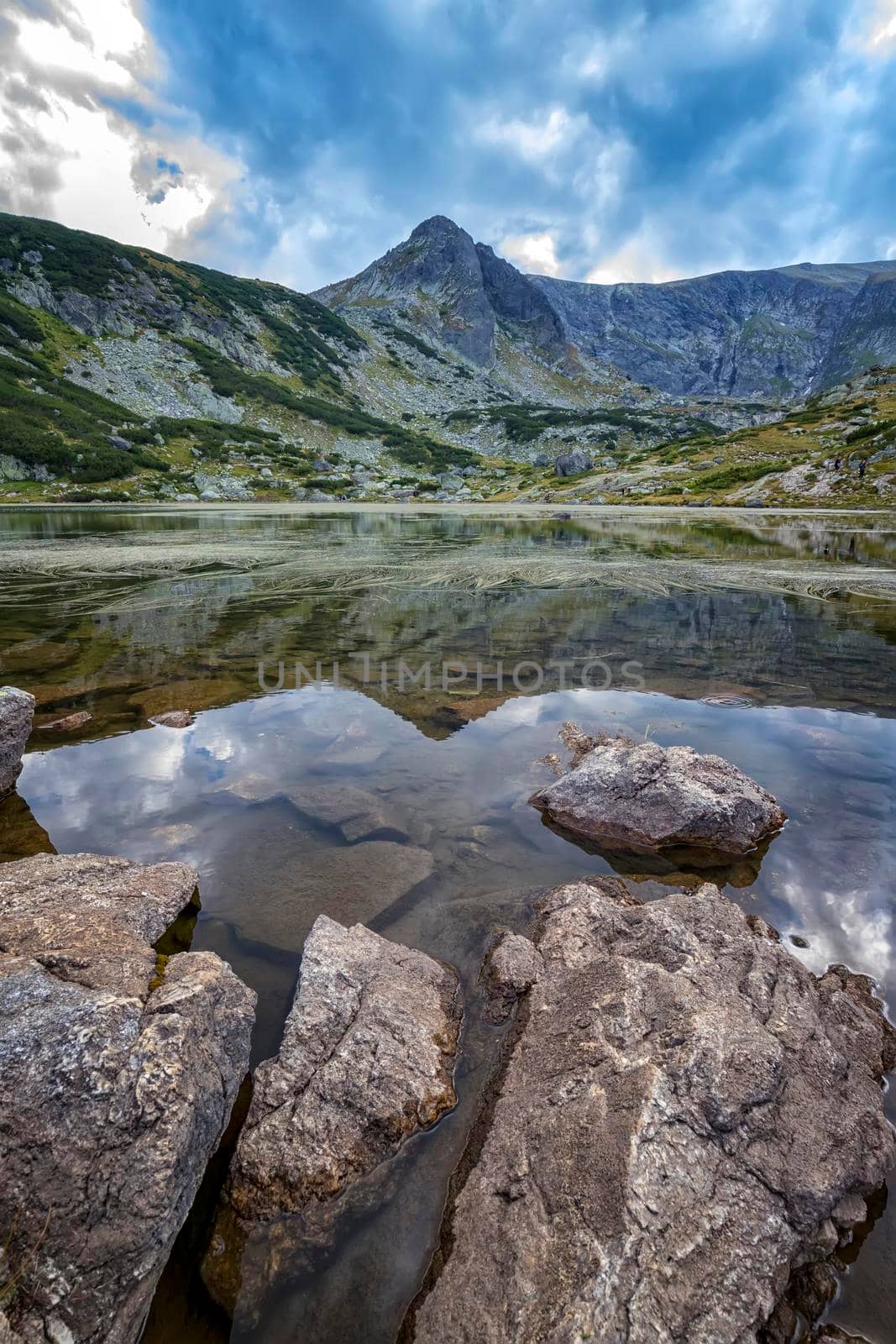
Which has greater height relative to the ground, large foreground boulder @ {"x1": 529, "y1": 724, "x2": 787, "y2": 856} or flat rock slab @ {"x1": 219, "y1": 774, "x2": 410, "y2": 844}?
large foreground boulder @ {"x1": 529, "y1": 724, "x2": 787, "y2": 856}

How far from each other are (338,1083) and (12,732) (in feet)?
24.8

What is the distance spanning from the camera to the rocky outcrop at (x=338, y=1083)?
12.2 feet

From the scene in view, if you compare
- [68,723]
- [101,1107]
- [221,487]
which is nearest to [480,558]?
[68,723]

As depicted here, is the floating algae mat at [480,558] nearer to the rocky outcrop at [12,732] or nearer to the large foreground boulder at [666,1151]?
the rocky outcrop at [12,732]

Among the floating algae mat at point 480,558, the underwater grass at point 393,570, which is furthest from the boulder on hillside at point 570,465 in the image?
the underwater grass at point 393,570

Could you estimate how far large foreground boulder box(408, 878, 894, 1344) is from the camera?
291 cm

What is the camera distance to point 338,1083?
418 centimetres

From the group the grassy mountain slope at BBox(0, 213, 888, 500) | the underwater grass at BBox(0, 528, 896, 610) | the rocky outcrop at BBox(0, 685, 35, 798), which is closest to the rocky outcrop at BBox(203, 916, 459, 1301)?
the rocky outcrop at BBox(0, 685, 35, 798)

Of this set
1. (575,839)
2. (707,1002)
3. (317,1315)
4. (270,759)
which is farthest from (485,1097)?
(270,759)

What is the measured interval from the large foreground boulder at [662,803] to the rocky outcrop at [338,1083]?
10.6 ft

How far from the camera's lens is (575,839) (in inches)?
298

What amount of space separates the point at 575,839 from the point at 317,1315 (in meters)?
5.17

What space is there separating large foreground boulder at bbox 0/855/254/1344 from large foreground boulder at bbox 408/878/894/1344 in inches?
62.9

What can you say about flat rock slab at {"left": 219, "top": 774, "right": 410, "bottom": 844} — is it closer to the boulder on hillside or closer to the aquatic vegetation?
the aquatic vegetation
